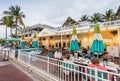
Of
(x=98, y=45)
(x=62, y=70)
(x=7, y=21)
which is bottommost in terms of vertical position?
(x=62, y=70)

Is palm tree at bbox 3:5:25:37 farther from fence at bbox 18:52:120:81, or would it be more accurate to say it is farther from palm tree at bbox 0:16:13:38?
fence at bbox 18:52:120:81

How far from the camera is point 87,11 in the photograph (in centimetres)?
5328

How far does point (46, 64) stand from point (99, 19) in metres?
43.1

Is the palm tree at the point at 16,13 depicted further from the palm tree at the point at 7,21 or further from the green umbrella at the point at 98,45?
the green umbrella at the point at 98,45

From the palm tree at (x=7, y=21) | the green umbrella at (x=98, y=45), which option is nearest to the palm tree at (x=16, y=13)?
the palm tree at (x=7, y=21)

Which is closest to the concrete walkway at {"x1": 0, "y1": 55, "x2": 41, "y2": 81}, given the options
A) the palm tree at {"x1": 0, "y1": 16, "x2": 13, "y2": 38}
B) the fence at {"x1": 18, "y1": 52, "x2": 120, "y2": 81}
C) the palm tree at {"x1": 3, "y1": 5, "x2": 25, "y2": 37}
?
the fence at {"x1": 18, "y1": 52, "x2": 120, "y2": 81}

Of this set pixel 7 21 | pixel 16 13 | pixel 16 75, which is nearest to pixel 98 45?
pixel 16 75

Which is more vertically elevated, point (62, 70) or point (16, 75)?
point (62, 70)

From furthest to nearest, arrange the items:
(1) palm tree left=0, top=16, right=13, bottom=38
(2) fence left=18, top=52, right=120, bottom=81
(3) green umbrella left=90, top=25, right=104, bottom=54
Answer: (1) palm tree left=0, top=16, right=13, bottom=38
(3) green umbrella left=90, top=25, right=104, bottom=54
(2) fence left=18, top=52, right=120, bottom=81

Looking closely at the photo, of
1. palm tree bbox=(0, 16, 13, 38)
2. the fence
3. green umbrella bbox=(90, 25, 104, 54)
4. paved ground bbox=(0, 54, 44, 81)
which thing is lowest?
paved ground bbox=(0, 54, 44, 81)

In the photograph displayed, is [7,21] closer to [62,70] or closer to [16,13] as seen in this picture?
[16,13]

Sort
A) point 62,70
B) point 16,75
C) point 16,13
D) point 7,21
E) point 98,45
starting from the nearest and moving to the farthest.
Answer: point 62,70
point 98,45
point 16,75
point 16,13
point 7,21

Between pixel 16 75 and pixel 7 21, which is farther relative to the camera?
pixel 7 21

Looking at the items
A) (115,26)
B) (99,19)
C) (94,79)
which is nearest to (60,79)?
(94,79)
